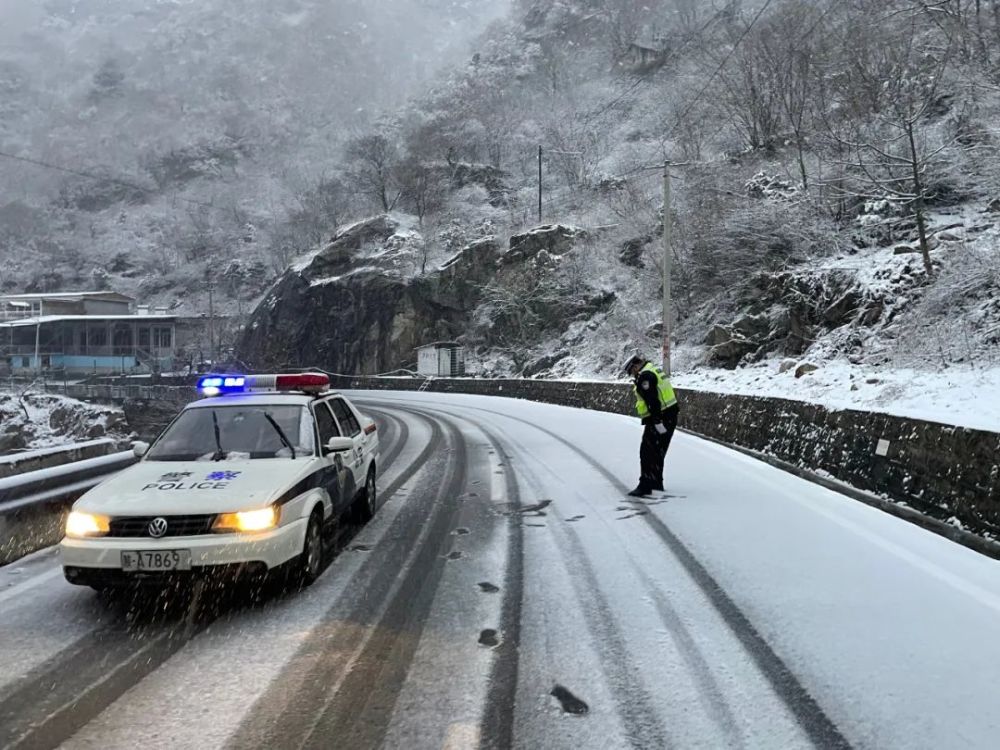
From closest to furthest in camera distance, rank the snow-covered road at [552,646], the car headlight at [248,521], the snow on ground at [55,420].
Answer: the snow-covered road at [552,646], the car headlight at [248,521], the snow on ground at [55,420]

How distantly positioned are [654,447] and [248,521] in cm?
515

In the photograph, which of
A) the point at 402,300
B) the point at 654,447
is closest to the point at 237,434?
the point at 654,447

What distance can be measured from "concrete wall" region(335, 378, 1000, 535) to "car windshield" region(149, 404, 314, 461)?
18.8 feet

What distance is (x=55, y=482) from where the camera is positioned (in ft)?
21.2

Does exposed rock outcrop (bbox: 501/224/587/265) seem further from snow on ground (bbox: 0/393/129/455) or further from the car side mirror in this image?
the car side mirror

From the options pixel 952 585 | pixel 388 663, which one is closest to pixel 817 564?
pixel 952 585

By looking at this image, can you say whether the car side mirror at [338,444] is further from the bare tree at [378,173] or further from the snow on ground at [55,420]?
the bare tree at [378,173]

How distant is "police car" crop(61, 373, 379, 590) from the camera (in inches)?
165

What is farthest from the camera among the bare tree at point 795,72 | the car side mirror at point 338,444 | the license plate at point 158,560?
the bare tree at point 795,72

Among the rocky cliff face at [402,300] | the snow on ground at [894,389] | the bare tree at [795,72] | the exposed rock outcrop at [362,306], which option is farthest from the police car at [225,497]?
the exposed rock outcrop at [362,306]

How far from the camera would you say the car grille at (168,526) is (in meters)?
4.23

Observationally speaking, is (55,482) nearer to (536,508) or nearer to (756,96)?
(536,508)

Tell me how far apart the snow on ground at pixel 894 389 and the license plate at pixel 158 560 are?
250 inches

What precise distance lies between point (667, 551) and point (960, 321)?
520 inches
